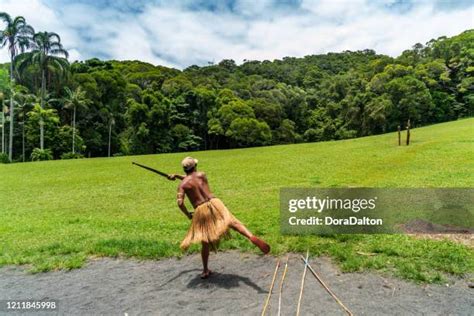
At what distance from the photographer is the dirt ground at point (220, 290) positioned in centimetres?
465

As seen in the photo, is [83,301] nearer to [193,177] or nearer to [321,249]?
[193,177]

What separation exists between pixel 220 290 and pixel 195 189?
1.53 meters

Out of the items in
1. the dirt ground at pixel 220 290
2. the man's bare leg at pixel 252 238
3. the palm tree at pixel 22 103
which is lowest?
the dirt ground at pixel 220 290

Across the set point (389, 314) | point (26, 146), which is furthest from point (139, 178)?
point (26, 146)

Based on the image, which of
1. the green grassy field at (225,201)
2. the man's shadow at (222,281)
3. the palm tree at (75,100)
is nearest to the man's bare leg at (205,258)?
the man's shadow at (222,281)

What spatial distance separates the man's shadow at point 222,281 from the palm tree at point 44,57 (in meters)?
45.2

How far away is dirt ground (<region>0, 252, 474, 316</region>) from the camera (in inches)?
183

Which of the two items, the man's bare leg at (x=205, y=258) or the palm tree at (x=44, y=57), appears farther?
the palm tree at (x=44, y=57)

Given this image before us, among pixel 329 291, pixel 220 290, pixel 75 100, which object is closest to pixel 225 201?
pixel 220 290

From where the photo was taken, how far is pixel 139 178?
61.7 ft

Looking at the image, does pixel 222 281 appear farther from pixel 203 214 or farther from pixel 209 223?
pixel 203 214

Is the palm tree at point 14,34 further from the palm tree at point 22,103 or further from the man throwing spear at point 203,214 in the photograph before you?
the man throwing spear at point 203,214

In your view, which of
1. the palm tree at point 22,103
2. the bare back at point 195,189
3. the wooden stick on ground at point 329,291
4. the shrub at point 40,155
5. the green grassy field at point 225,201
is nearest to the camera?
the wooden stick on ground at point 329,291

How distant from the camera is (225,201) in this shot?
40.9 feet
